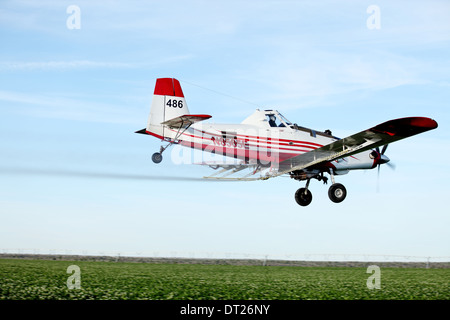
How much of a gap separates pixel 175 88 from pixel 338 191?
34.7 feet

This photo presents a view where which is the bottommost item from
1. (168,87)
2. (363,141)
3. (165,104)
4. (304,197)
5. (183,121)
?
(304,197)

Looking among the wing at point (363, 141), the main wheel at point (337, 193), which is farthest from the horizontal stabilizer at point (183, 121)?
the main wheel at point (337, 193)

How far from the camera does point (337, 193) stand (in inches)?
1068

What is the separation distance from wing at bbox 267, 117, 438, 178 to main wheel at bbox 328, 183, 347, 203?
1880mm

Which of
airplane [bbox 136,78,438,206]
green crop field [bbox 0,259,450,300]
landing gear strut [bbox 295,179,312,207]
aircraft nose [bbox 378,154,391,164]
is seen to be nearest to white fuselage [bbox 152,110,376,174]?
airplane [bbox 136,78,438,206]

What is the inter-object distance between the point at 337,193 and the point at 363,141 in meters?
3.69

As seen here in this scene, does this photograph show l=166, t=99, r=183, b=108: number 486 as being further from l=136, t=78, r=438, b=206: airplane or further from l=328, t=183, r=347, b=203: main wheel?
l=328, t=183, r=347, b=203: main wheel

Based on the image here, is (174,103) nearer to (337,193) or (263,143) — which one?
(263,143)

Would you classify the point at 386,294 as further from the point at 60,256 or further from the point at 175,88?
the point at 60,256

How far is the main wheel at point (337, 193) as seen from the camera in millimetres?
27062

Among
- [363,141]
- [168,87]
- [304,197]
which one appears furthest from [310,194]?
[168,87]

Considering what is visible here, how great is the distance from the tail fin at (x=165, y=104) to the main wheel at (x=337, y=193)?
29.3 ft
